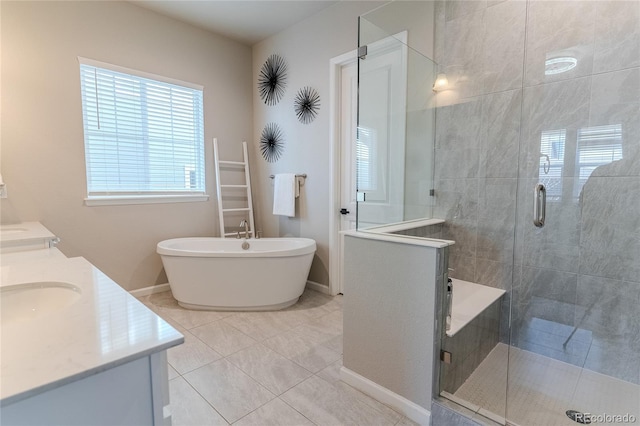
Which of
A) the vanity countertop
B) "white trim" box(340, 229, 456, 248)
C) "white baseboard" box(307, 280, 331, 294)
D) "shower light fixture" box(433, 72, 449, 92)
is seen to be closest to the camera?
the vanity countertop

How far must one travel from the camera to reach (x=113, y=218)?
3051 mm

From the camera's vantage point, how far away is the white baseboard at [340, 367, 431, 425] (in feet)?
5.21

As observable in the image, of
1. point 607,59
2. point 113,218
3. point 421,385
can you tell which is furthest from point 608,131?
point 113,218

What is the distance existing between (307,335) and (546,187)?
1912 millimetres

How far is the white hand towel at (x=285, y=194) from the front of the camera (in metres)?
3.48

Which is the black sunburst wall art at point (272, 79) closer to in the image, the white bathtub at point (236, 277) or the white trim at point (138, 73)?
the white trim at point (138, 73)

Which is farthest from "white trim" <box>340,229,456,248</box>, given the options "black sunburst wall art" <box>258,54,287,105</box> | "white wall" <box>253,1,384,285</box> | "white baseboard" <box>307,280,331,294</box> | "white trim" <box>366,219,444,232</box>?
"black sunburst wall art" <box>258,54,287,105</box>

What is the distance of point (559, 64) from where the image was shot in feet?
6.52

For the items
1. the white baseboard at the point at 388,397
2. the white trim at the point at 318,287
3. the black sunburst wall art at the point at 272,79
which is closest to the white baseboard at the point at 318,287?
the white trim at the point at 318,287

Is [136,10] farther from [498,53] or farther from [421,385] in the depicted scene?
[421,385]

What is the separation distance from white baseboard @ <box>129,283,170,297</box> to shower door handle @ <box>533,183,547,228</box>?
3363 mm

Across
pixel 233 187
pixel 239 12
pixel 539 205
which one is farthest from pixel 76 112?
pixel 539 205

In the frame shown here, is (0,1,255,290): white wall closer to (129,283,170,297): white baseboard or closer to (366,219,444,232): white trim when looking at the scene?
(129,283,170,297): white baseboard

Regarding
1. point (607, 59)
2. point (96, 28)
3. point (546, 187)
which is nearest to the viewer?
point (607, 59)
